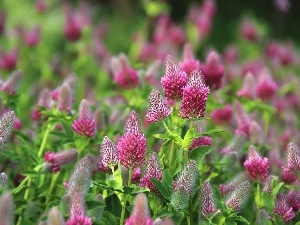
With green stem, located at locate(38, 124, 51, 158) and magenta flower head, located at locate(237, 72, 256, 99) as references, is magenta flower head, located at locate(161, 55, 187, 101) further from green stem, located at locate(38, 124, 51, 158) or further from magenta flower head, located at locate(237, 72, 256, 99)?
magenta flower head, located at locate(237, 72, 256, 99)

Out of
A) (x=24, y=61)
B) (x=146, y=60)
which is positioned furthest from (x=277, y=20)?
(x=24, y=61)

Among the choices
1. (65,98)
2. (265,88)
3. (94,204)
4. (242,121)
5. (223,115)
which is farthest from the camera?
(265,88)

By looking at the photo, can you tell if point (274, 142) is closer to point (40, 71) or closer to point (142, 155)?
point (142, 155)

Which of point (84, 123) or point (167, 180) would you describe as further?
point (84, 123)

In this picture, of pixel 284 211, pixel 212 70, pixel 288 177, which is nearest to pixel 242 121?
pixel 212 70

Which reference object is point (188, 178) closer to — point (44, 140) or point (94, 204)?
point (94, 204)

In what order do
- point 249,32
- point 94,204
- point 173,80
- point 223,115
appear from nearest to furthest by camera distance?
point 94,204 < point 173,80 < point 223,115 < point 249,32
